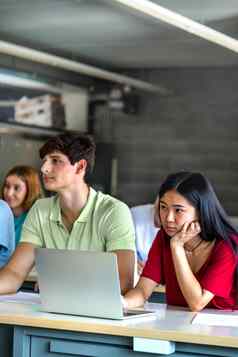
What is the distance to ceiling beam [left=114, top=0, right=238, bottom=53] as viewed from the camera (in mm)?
5930

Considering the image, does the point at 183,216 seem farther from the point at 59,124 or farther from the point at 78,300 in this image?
the point at 59,124

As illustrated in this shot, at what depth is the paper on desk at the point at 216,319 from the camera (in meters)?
2.97

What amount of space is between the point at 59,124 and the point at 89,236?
680cm

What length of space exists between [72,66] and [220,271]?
20.7ft

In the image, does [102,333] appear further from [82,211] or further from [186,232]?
[82,211]

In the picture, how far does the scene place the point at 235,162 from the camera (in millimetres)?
10336

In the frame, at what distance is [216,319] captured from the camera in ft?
10.0

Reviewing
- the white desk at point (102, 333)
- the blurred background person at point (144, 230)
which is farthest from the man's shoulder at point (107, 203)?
the blurred background person at point (144, 230)

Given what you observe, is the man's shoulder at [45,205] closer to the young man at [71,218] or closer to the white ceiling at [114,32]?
the young man at [71,218]

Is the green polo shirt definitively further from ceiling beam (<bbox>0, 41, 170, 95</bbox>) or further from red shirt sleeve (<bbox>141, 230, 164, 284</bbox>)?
ceiling beam (<bbox>0, 41, 170, 95</bbox>)

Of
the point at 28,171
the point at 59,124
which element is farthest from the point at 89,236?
the point at 59,124

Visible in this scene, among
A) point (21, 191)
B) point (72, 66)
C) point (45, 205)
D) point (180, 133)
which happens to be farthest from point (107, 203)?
point (180, 133)

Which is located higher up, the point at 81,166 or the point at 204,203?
the point at 81,166

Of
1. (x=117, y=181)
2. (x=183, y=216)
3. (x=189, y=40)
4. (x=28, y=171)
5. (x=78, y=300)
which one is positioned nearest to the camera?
(x=78, y=300)
